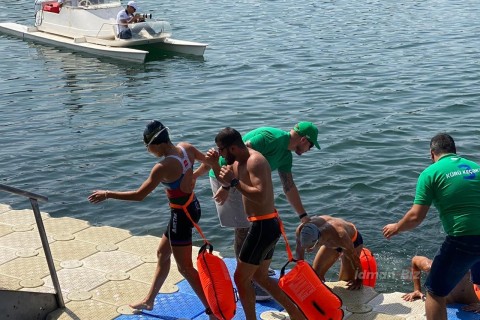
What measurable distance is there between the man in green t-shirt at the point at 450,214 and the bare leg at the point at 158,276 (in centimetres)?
219

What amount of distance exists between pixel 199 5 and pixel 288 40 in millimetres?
11110

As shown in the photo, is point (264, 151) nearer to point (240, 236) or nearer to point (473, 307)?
point (240, 236)

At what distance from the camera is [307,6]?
36219 millimetres

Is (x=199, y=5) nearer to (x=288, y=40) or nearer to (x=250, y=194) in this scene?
(x=288, y=40)

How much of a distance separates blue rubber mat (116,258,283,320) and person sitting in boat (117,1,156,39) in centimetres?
2033

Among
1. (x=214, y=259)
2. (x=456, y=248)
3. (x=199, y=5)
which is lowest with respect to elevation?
(x=199, y=5)

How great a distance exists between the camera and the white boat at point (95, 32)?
2756cm

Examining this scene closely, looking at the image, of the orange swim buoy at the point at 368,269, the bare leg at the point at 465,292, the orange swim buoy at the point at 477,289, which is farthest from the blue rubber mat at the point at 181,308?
the orange swim buoy at the point at 477,289

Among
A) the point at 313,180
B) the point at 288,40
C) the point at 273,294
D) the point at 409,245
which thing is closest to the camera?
the point at 273,294

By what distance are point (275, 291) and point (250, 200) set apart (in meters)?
0.94

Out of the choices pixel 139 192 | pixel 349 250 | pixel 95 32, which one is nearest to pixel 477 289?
pixel 349 250

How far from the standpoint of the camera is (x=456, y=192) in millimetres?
6645

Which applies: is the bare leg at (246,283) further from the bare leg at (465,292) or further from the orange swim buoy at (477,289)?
the orange swim buoy at (477,289)

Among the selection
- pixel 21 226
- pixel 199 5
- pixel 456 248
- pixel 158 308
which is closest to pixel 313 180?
pixel 21 226
